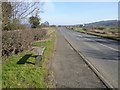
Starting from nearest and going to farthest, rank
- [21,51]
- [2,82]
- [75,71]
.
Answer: [2,82]
[75,71]
[21,51]

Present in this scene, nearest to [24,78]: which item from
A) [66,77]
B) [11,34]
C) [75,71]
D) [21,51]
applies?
[66,77]

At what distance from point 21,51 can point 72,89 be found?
10399mm

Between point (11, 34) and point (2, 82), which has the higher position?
point (11, 34)

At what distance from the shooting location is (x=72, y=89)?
292 inches

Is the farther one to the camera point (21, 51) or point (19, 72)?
point (21, 51)

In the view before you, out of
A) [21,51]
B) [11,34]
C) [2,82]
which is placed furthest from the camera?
[21,51]

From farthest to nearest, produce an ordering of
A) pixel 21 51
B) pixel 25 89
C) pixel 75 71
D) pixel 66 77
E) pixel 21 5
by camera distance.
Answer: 1. pixel 21 5
2. pixel 21 51
3. pixel 75 71
4. pixel 66 77
5. pixel 25 89

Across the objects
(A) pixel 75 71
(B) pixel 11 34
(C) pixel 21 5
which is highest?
(C) pixel 21 5

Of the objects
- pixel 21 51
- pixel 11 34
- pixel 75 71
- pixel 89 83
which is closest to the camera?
pixel 89 83

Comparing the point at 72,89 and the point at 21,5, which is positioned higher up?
the point at 21,5

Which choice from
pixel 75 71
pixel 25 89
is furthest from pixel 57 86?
pixel 75 71

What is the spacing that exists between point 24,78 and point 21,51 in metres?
9.15

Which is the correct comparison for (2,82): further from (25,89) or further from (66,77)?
(66,77)

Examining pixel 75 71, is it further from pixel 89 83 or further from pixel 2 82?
pixel 2 82
